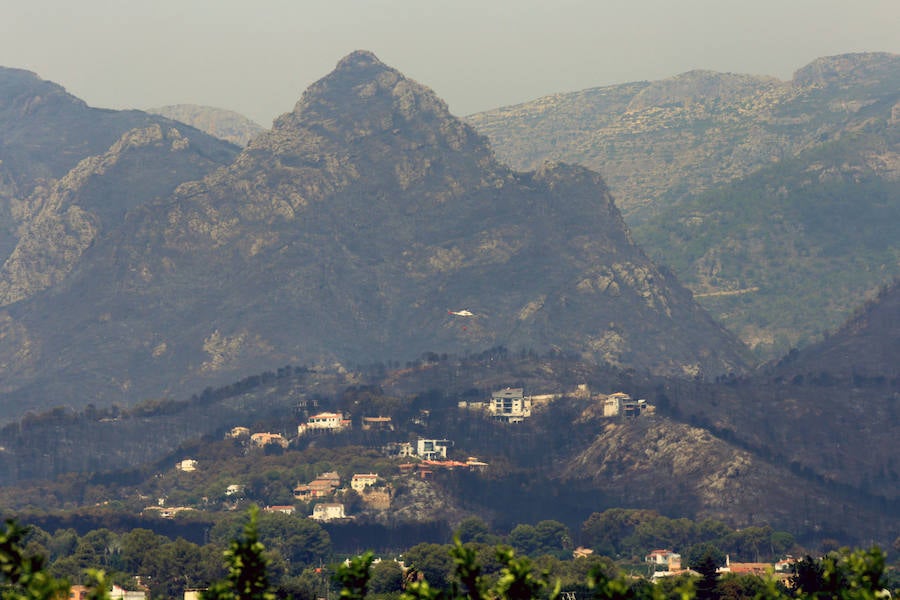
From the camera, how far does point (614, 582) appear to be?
4163 inches

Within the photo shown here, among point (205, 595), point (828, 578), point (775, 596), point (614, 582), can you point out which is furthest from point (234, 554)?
point (828, 578)

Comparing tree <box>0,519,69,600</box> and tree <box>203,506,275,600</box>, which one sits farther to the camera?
tree <box>203,506,275,600</box>

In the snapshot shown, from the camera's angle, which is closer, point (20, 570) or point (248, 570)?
point (20, 570)

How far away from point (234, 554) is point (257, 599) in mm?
2484

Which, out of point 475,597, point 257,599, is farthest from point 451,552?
point 257,599

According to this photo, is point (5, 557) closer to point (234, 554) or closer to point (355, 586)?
point (234, 554)

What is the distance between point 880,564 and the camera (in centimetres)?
11312

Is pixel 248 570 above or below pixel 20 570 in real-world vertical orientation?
below

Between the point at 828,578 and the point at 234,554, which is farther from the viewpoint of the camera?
the point at 828,578

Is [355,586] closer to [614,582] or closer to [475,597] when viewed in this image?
[475,597]

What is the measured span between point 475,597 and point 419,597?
13.1ft

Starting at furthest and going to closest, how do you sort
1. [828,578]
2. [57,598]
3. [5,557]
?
[828,578], [57,598], [5,557]

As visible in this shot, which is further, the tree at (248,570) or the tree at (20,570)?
the tree at (248,570)

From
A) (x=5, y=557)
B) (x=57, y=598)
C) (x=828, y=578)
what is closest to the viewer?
(x=5, y=557)
